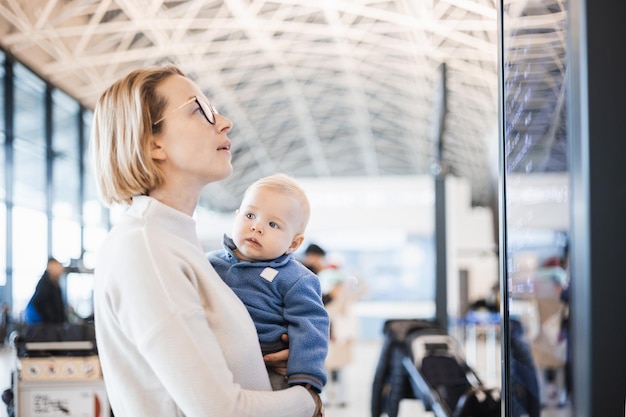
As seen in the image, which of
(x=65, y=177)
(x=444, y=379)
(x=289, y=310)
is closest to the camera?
(x=289, y=310)

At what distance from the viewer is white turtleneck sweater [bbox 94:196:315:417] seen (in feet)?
4.76

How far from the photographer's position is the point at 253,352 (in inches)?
64.0

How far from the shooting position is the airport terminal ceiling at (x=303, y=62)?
1128 cm

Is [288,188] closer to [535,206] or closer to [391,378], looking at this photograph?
[535,206]

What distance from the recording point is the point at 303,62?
85.8 feet

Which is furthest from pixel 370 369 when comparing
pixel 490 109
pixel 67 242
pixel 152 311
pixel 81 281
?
pixel 490 109

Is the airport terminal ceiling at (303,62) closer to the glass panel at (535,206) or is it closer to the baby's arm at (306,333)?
the glass panel at (535,206)

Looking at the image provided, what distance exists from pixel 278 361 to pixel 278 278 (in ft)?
0.68

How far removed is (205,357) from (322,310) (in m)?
0.49

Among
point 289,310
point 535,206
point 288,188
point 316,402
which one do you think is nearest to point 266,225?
point 288,188

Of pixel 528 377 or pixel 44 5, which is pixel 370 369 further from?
pixel 528 377

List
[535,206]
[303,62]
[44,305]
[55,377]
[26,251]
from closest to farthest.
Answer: [535,206] < [55,377] < [44,305] < [26,251] < [303,62]

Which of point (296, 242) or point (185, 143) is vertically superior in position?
point (185, 143)

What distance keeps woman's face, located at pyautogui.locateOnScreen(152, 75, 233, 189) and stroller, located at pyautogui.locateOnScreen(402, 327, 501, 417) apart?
135 inches
